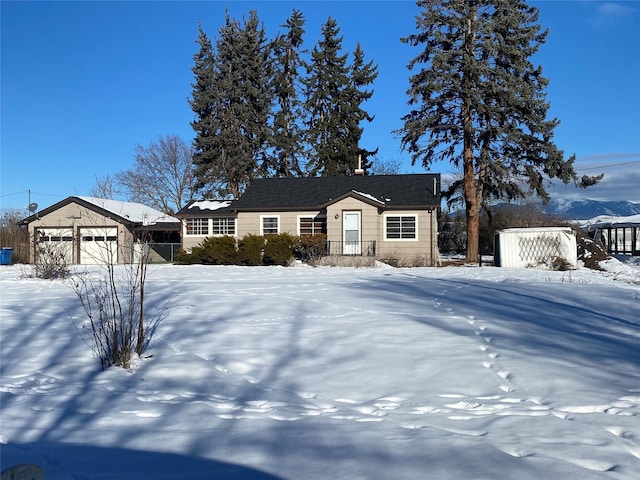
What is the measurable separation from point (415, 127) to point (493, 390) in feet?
74.8

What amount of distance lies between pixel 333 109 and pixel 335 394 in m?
36.5

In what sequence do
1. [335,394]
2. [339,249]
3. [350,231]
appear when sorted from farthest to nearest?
[350,231] → [339,249] → [335,394]

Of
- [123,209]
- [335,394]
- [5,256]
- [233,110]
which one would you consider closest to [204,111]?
[233,110]

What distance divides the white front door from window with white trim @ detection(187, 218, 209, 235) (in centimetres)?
833

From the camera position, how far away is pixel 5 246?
29125 millimetres

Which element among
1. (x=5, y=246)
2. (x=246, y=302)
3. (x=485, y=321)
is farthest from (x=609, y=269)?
(x=5, y=246)

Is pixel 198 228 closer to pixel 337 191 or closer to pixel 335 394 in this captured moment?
pixel 337 191

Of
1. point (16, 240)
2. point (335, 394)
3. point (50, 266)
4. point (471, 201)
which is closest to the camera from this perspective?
point (335, 394)

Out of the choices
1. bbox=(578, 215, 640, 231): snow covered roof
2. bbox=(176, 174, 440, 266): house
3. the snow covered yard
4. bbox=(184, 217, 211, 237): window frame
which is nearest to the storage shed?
bbox=(176, 174, 440, 266): house

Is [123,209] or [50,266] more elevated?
[123,209]

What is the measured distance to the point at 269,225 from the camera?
27.0 metres

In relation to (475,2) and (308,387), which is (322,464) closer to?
(308,387)

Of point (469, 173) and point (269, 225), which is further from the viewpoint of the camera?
point (269, 225)

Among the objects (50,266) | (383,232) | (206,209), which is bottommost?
(50,266)
